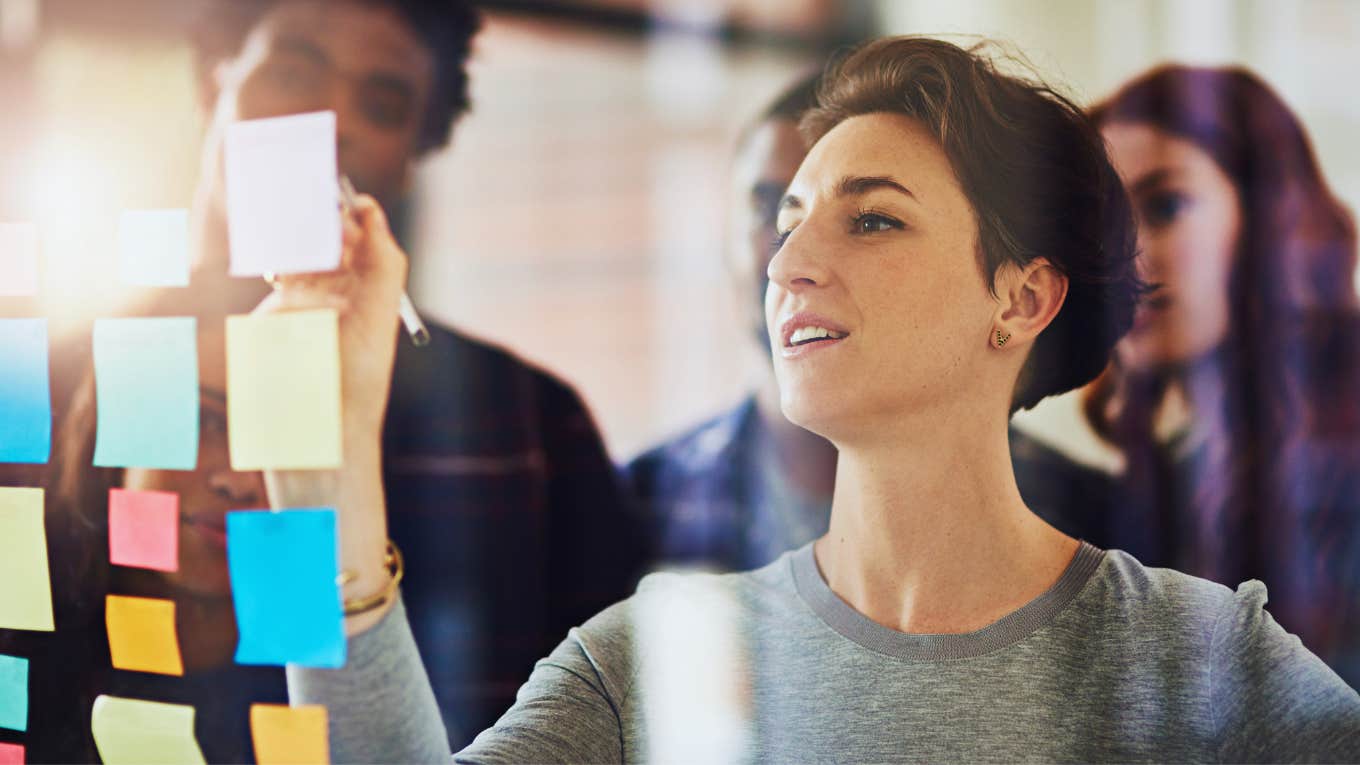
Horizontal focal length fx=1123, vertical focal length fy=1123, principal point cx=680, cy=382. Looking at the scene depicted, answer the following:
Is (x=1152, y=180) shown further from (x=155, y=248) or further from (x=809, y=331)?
(x=155, y=248)

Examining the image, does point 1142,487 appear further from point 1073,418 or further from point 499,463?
point 499,463

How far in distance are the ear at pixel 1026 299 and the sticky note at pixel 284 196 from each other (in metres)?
A: 0.49

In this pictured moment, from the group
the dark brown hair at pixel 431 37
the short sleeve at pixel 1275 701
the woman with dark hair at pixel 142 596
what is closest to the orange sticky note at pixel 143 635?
the woman with dark hair at pixel 142 596

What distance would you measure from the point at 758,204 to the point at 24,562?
0.69 meters

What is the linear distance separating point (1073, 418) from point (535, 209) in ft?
1.56

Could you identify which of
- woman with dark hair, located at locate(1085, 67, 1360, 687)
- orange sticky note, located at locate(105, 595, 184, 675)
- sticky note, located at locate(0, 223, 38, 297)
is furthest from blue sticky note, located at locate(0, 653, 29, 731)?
woman with dark hair, located at locate(1085, 67, 1360, 687)

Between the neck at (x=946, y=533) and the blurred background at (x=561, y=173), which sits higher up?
the blurred background at (x=561, y=173)

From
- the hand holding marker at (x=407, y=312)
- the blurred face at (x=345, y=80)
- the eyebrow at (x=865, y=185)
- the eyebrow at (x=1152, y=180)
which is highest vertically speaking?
the blurred face at (x=345, y=80)

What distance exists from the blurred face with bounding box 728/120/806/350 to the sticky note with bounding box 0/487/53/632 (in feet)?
2.06

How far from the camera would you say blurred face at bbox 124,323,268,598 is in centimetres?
89

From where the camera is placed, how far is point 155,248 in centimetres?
94

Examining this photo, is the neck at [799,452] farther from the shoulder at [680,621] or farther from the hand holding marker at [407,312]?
the hand holding marker at [407,312]

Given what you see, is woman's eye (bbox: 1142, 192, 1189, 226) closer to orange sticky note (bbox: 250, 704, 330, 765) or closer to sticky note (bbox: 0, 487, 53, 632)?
orange sticky note (bbox: 250, 704, 330, 765)

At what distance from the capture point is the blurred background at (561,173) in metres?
0.95
